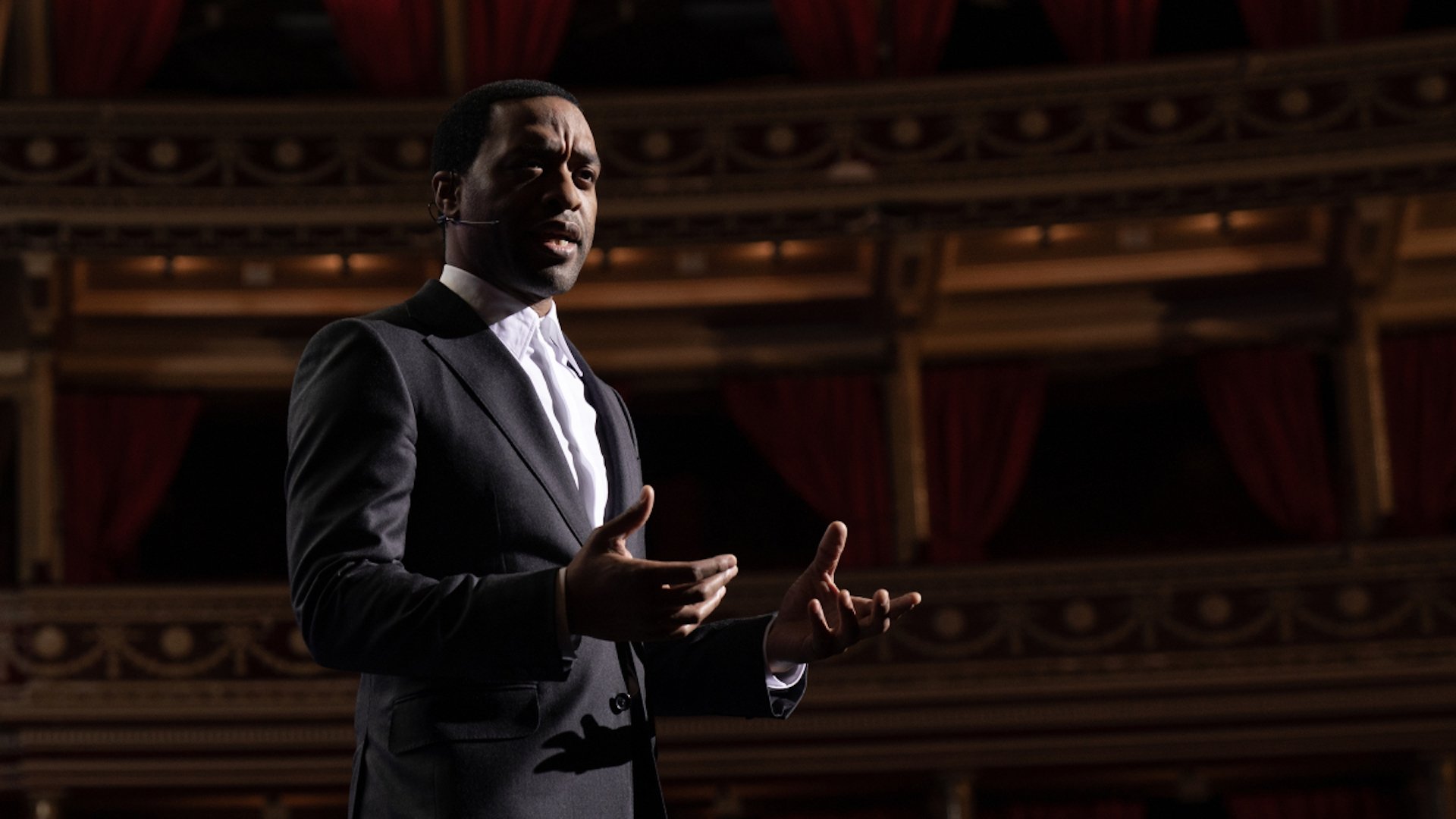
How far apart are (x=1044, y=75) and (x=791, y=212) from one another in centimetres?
200

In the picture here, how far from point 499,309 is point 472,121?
0.74ft

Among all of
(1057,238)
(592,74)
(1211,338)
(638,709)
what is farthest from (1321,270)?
(638,709)

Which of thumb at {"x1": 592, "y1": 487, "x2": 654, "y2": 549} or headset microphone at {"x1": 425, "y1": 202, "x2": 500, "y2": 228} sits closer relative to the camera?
thumb at {"x1": 592, "y1": 487, "x2": 654, "y2": 549}

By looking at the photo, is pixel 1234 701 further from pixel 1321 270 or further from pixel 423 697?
pixel 423 697

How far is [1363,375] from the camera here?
12.3 m

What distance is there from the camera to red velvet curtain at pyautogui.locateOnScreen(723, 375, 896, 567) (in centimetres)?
1266

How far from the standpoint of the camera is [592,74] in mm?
13852

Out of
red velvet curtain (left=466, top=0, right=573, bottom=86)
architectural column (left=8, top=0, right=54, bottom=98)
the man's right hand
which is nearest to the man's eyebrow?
the man's right hand

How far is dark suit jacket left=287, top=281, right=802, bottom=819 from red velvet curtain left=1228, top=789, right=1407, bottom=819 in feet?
35.8

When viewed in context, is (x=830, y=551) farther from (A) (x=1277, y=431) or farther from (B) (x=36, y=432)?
(B) (x=36, y=432)

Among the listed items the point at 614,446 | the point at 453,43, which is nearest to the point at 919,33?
the point at 453,43

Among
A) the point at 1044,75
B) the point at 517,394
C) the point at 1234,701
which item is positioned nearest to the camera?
the point at 517,394

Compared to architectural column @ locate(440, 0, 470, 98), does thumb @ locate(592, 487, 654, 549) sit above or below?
below

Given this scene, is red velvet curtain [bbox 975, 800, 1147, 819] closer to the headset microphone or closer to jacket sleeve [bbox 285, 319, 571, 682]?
the headset microphone
